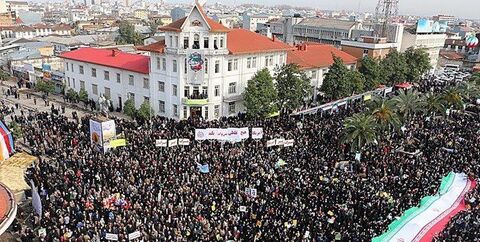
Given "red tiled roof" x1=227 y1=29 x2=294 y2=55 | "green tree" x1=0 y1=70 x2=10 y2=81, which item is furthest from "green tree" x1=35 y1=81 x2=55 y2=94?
"red tiled roof" x1=227 y1=29 x2=294 y2=55

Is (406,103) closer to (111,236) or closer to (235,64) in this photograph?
(235,64)

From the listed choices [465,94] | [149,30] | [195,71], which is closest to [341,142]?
[195,71]

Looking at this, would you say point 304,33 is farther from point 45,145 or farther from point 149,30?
point 45,145

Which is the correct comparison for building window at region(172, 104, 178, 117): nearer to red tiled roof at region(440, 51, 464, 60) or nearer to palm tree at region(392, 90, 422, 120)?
palm tree at region(392, 90, 422, 120)

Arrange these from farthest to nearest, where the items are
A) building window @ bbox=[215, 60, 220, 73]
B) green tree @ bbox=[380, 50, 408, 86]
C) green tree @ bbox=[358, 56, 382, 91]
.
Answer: green tree @ bbox=[380, 50, 408, 86] → green tree @ bbox=[358, 56, 382, 91] → building window @ bbox=[215, 60, 220, 73]

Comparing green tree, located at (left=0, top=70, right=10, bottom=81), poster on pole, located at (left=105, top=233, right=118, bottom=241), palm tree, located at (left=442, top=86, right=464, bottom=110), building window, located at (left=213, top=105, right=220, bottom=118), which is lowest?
green tree, located at (left=0, top=70, right=10, bottom=81)

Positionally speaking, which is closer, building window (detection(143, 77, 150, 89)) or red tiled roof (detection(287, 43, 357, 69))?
building window (detection(143, 77, 150, 89))

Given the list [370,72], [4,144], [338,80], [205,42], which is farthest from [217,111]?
[370,72]
